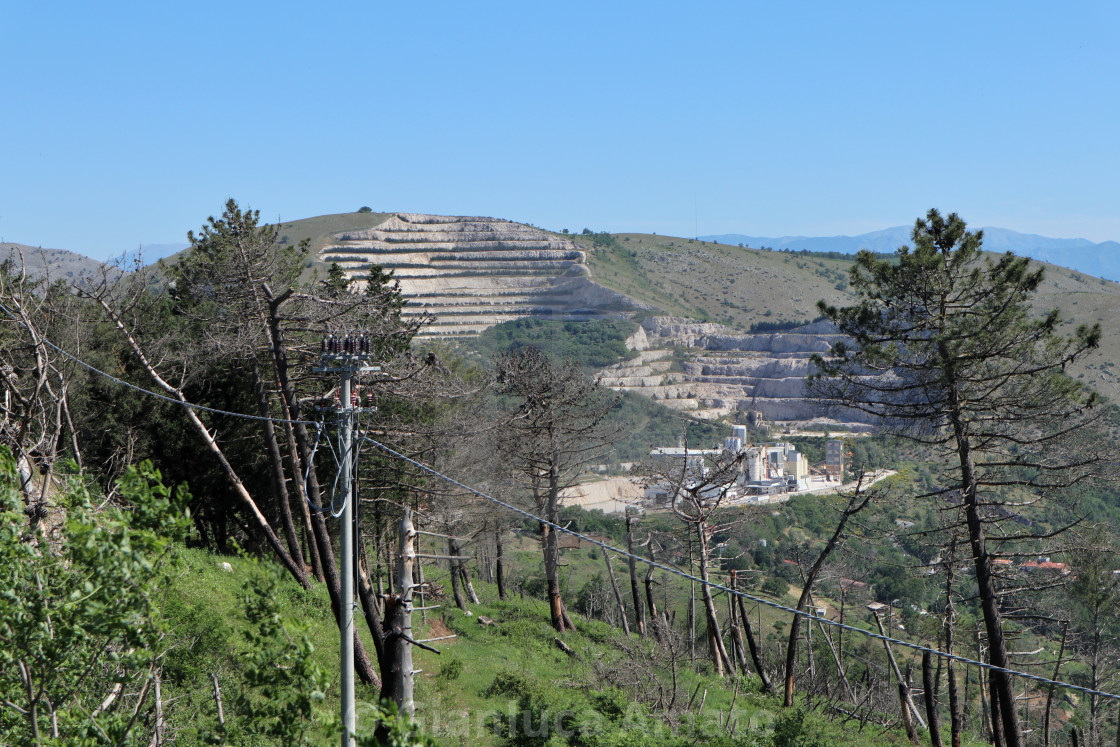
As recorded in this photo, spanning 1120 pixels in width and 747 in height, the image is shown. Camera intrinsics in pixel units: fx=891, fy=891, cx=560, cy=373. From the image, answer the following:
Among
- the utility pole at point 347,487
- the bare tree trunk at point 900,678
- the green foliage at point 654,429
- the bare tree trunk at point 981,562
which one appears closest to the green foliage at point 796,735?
the bare tree trunk at point 981,562

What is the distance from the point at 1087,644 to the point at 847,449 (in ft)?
170

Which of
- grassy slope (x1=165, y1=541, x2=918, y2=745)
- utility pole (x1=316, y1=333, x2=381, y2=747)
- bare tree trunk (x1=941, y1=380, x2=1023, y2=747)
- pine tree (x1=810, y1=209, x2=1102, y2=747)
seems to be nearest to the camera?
utility pole (x1=316, y1=333, x2=381, y2=747)

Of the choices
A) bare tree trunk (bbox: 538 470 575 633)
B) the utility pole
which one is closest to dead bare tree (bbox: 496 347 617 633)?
bare tree trunk (bbox: 538 470 575 633)

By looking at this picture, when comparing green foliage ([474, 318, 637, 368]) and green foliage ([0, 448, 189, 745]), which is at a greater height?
green foliage ([474, 318, 637, 368])

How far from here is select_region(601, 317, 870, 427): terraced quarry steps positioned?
13138 cm

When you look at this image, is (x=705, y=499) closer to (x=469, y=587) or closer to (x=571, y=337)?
(x=469, y=587)

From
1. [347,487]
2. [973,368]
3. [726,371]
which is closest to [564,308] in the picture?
[726,371]

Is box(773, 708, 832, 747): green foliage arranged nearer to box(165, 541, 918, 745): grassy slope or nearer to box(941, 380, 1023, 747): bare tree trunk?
box(165, 541, 918, 745): grassy slope

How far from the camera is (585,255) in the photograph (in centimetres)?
17288

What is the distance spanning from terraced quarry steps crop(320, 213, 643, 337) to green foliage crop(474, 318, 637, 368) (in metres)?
4.37

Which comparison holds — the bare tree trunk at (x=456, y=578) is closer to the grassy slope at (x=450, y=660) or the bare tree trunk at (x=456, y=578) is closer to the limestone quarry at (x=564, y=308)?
the grassy slope at (x=450, y=660)

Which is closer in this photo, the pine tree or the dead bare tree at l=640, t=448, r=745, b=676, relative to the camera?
the pine tree

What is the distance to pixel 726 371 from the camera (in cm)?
13950

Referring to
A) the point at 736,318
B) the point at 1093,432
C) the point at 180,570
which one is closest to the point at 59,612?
the point at 180,570
